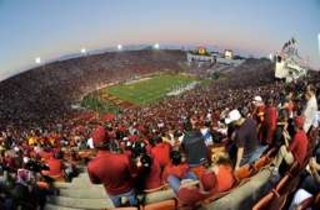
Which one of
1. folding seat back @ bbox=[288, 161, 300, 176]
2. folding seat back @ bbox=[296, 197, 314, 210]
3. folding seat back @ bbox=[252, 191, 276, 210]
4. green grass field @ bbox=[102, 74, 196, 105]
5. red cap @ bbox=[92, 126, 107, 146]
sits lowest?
folding seat back @ bbox=[296, 197, 314, 210]

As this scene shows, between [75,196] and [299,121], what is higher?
[299,121]

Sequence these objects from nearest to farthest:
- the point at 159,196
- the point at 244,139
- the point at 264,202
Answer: the point at 159,196, the point at 244,139, the point at 264,202

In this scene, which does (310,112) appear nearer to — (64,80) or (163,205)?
(163,205)

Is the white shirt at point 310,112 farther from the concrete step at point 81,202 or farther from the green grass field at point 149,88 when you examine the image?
the concrete step at point 81,202

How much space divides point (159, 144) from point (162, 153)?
4.5 inches

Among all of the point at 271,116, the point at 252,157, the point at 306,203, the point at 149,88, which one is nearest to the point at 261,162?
the point at 252,157

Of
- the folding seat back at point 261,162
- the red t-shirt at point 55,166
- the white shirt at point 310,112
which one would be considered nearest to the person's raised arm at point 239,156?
the folding seat back at point 261,162

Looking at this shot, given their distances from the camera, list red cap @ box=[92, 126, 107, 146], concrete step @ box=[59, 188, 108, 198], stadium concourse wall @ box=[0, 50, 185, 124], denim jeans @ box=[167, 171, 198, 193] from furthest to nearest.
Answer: denim jeans @ box=[167, 171, 198, 193] < concrete step @ box=[59, 188, 108, 198] < red cap @ box=[92, 126, 107, 146] < stadium concourse wall @ box=[0, 50, 185, 124]

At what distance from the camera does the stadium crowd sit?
6.12 metres

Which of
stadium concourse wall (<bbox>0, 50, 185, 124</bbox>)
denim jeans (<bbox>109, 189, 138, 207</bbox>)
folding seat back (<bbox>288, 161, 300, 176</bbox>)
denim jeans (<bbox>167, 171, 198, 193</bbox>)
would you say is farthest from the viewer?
folding seat back (<bbox>288, 161, 300, 176</bbox>)

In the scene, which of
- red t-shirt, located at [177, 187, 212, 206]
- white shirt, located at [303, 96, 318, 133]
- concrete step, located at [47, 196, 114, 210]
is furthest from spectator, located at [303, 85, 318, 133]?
concrete step, located at [47, 196, 114, 210]

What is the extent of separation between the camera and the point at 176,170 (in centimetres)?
639

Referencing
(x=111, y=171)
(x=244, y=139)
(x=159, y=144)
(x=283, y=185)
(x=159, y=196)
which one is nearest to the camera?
(x=111, y=171)

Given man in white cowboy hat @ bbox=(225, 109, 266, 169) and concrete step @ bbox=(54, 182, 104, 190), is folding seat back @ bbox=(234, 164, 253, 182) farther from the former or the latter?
concrete step @ bbox=(54, 182, 104, 190)
